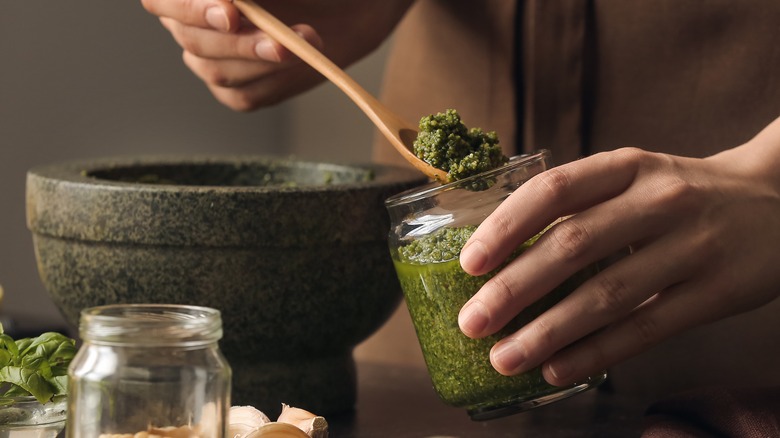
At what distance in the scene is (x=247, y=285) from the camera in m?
0.99

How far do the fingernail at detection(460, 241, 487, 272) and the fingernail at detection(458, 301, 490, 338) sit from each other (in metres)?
0.03

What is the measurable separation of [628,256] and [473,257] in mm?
151

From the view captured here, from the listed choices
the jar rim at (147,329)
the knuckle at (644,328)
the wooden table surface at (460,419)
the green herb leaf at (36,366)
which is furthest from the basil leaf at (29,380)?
the knuckle at (644,328)

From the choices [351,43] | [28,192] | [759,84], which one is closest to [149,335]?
[28,192]

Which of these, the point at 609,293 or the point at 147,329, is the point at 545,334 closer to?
the point at 609,293

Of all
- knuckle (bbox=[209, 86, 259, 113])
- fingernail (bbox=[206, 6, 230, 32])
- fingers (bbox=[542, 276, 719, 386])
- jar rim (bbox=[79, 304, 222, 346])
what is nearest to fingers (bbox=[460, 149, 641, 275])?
fingers (bbox=[542, 276, 719, 386])

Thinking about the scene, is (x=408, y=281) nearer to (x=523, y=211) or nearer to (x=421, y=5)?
(x=523, y=211)

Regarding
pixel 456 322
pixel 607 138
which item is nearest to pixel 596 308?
pixel 456 322

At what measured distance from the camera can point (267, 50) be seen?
1146 mm

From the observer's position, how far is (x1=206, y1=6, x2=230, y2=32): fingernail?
3.72ft

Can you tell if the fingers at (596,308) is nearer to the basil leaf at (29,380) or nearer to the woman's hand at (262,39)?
the basil leaf at (29,380)

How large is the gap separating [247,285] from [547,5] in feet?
1.98

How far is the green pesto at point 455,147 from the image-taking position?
0.89m

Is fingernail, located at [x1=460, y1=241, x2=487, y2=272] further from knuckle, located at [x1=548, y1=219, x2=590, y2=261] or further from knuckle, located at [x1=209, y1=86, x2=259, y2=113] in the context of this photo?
knuckle, located at [x1=209, y1=86, x2=259, y2=113]
